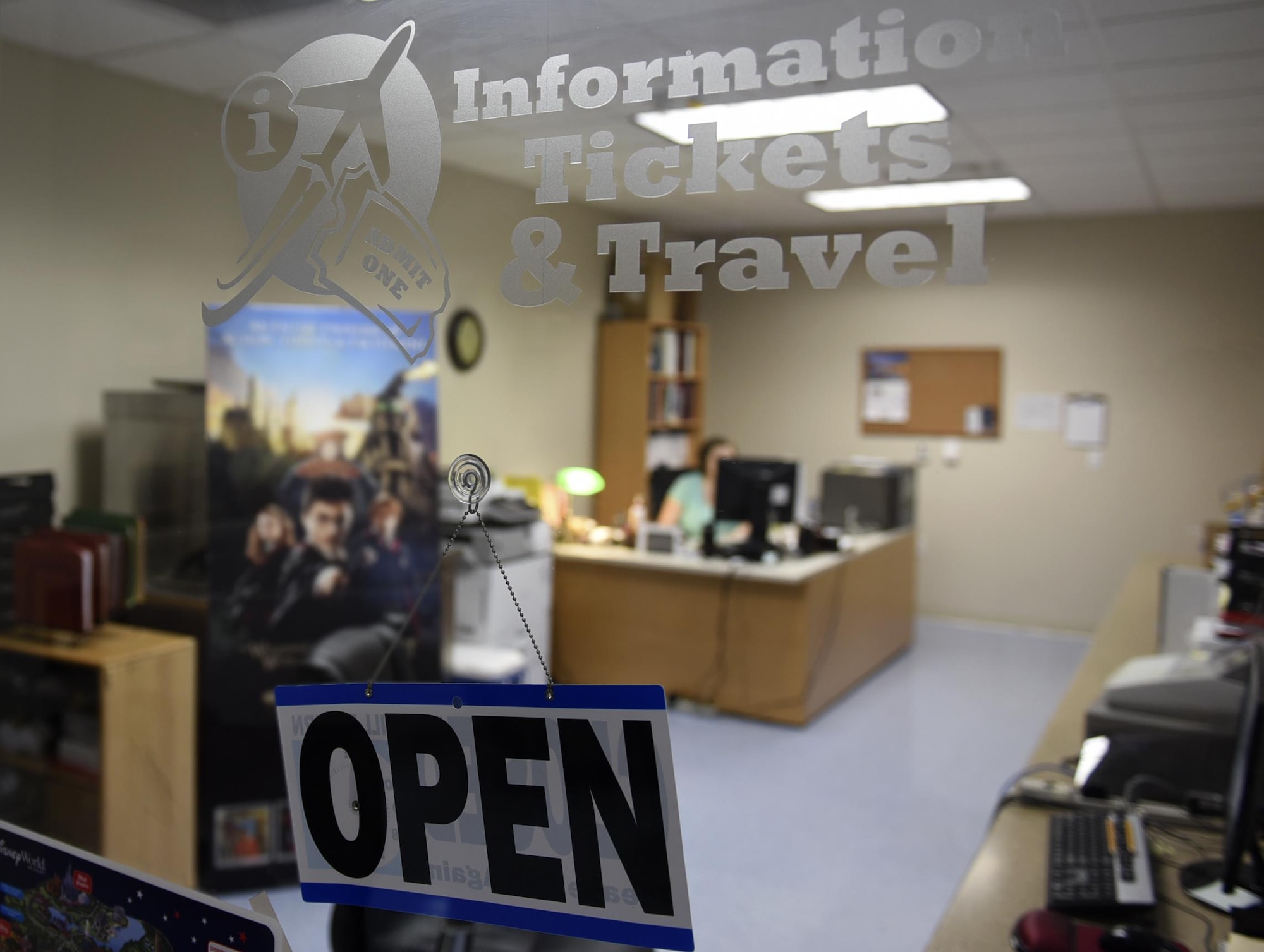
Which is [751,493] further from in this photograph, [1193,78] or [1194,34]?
[1194,34]

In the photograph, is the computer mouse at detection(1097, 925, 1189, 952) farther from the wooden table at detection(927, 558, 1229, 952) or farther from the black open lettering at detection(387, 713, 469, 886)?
the black open lettering at detection(387, 713, 469, 886)

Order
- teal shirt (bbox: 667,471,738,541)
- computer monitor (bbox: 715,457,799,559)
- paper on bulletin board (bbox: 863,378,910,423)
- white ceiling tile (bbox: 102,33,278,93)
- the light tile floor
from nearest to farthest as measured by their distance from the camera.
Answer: white ceiling tile (bbox: 102,33,278,93) < the light tile floor < computer monitor (bbox: 715,457,799,559) < teal shirt (bbox: 667,471,738,541) < paper on bulletin board (bbox: 863,378,910,423)

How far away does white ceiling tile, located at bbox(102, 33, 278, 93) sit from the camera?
3.70ft

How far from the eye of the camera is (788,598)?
476 cm

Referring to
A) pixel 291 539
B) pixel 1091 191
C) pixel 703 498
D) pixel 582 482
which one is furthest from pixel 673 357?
pixel 1091 191

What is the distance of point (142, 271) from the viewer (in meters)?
2.22

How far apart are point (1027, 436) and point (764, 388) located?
211cm

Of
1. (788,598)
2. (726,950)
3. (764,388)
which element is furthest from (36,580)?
(764,388)

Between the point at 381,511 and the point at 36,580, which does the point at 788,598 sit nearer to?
the point at 381,511

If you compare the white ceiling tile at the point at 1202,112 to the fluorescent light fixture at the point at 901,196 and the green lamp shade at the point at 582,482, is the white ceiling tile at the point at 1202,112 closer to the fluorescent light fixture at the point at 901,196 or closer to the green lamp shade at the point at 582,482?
the fluorescent light fixture at the point at 901,196

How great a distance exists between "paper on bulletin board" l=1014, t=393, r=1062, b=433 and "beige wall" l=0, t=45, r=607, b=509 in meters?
4.26

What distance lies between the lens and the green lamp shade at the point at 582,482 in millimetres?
3355

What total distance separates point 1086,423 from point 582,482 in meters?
4.05

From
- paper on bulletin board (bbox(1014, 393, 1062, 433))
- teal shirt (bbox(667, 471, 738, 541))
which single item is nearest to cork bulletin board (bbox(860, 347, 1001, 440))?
paper on bulletin board (bbox(1014, 393, 1062, 433))
